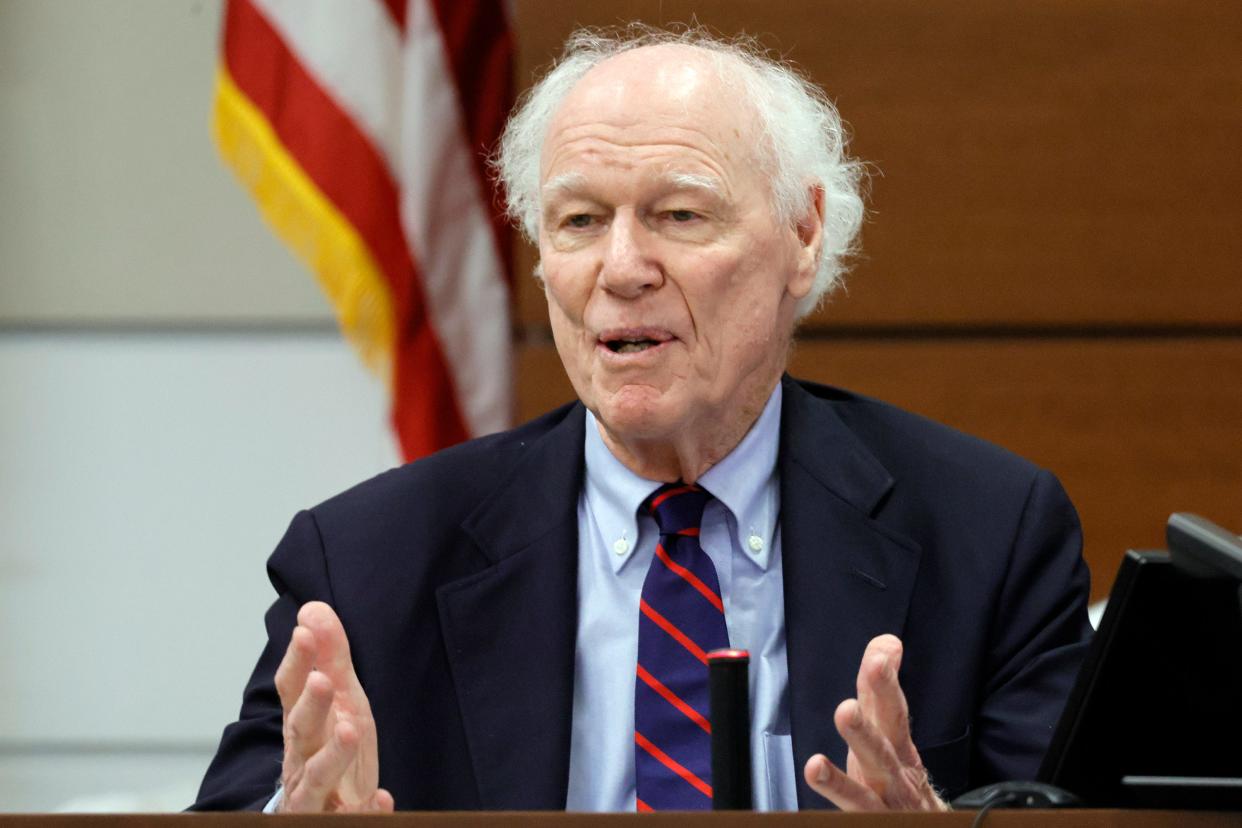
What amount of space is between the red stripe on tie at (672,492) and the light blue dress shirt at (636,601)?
15 mm

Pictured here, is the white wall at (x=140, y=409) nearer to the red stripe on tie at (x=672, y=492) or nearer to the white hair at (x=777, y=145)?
the white hair at (x=777, y=145)

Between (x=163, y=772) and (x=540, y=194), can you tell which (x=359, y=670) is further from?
(x=163, y=772)

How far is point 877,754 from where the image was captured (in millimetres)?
1327

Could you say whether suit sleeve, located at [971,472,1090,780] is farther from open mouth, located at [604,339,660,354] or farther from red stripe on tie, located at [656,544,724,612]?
open mouth, located at [604,339,660,354]

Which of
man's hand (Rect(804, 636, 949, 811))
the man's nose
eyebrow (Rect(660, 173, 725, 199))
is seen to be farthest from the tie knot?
man's hand (Rect(804, 636, 949, 811))

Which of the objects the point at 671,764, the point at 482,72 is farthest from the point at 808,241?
the point at 482,72

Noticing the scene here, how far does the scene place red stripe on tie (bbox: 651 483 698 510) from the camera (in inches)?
75.4

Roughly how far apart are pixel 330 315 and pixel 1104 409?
59.3 inches

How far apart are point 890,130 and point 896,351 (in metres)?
0.40

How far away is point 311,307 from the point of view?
325 cm

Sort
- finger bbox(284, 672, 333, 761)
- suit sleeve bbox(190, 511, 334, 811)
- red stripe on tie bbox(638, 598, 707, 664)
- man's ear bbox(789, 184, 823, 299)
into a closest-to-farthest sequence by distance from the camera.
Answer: finger bbox(284, 672, 333, 761)
suit sleeve bbox(190, 511, 334, 811)
red stripe on tie bbox(638, 598, 707, 664)
man's ear bbox(789, 184, 823, 299)

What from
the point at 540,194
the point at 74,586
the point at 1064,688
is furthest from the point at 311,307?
the point at 1064,688

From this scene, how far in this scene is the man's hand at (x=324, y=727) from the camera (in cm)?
132

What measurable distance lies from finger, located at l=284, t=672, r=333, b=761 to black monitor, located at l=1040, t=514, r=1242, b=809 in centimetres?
58
